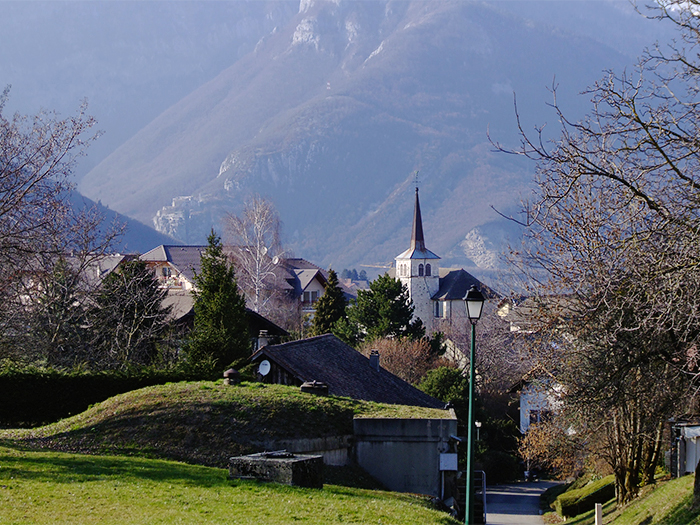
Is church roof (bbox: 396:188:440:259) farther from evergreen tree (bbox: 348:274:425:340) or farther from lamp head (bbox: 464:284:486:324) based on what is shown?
lamp head (bbox: 464:284:486:324)

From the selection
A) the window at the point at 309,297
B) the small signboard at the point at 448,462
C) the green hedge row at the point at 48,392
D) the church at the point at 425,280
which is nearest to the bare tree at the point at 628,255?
the small signboard at the point at 448,462

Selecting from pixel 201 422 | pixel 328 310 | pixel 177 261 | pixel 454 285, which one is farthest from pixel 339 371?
pixel 454 285

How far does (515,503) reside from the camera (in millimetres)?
37031

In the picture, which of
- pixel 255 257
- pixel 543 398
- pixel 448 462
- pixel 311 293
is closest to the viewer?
pixel 448 462

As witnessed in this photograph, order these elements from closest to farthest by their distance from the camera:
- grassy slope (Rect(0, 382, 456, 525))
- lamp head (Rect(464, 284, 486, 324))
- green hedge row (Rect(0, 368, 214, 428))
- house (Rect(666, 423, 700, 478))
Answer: grassy slope (Rect(0, 382, 456, 525)) < lamp head (Rect(464, 284, 486, 324)) < house (Rect(666, 423, 700, 478)) < green hedge row (Rect(0, 368, 214, 428))

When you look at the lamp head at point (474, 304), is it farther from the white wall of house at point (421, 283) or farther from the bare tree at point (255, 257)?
the white wall of house at point (421, 283)

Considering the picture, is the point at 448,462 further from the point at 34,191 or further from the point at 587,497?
the point at 34,191

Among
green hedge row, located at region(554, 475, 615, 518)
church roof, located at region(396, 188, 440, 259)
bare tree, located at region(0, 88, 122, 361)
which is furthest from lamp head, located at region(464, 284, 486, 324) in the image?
church roof, located at region(396, 188, 440, 259)

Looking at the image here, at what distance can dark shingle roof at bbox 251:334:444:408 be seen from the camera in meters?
27.6

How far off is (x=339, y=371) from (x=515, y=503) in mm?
13055

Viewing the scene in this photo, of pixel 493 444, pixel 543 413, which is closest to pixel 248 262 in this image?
pixel 493 444

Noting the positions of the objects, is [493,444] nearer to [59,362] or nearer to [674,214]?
[59,362]

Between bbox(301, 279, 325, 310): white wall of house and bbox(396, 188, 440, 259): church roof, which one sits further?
bbox(396, 188, 440, 259): church roof

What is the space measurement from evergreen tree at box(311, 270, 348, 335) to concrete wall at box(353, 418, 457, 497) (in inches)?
1425
